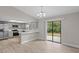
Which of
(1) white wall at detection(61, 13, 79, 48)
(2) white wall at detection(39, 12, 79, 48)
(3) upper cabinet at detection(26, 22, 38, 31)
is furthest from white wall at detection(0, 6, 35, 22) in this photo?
(1) white wall at detection(61, 13, 79, 48)

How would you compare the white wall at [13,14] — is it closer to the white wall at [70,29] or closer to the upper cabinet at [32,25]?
the upper cabinet at [32,25]

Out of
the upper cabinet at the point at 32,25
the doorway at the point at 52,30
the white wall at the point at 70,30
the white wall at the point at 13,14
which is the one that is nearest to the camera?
the white wall at the point at 13,14

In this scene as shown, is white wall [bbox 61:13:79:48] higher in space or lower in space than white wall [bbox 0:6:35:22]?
lower

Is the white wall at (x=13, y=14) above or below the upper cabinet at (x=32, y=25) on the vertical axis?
above

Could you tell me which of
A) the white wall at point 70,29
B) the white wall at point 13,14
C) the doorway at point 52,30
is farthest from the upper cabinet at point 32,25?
the white wall at point 70,29

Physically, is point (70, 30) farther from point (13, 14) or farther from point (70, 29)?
point (13, 14)

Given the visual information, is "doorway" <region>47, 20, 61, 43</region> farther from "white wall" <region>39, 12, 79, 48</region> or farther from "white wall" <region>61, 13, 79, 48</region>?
"white wall" <region>61, 13, 79, 48</region>

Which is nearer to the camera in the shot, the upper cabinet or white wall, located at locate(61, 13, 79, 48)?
the upper cabinet

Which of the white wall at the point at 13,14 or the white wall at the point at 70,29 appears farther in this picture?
the white wall at the point at 70,29

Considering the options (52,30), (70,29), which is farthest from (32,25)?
(70,29)

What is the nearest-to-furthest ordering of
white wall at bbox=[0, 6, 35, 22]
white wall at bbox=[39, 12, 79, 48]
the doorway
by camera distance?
white wall at bbox=[0, 6, 35, 22]
the doorway
white wall at bbox=[39, 12, 79, 48]

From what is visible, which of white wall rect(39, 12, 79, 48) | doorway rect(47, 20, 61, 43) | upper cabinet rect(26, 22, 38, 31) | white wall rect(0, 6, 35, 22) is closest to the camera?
white wall rect(0, 6, 35, 22)

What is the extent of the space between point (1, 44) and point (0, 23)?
65 centimetres
